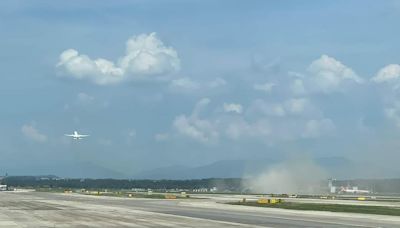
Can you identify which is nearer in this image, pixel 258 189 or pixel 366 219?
pixel 366 219

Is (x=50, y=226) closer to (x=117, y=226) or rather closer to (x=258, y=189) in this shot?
(x=117, y=226)

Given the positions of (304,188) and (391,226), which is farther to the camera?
(304,188)


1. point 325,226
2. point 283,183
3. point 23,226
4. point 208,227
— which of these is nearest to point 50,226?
point 23,226

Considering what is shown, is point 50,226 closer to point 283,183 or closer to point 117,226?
point 117,226

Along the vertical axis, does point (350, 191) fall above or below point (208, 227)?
above

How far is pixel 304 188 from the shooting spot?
187 meters

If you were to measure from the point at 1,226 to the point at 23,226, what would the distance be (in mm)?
1336

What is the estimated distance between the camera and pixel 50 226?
3972 cm

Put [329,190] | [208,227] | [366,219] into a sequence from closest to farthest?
[208,227], [366,219], [329,190]

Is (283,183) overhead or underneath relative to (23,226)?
overhead

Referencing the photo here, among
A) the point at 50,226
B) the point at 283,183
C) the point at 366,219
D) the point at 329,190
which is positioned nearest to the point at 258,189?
the point at 283,183

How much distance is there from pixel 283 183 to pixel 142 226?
15155 cm

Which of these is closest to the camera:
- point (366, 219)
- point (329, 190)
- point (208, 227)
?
point (208, 227)

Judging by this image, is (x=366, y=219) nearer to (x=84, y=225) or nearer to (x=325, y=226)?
(x=325, y=226)
